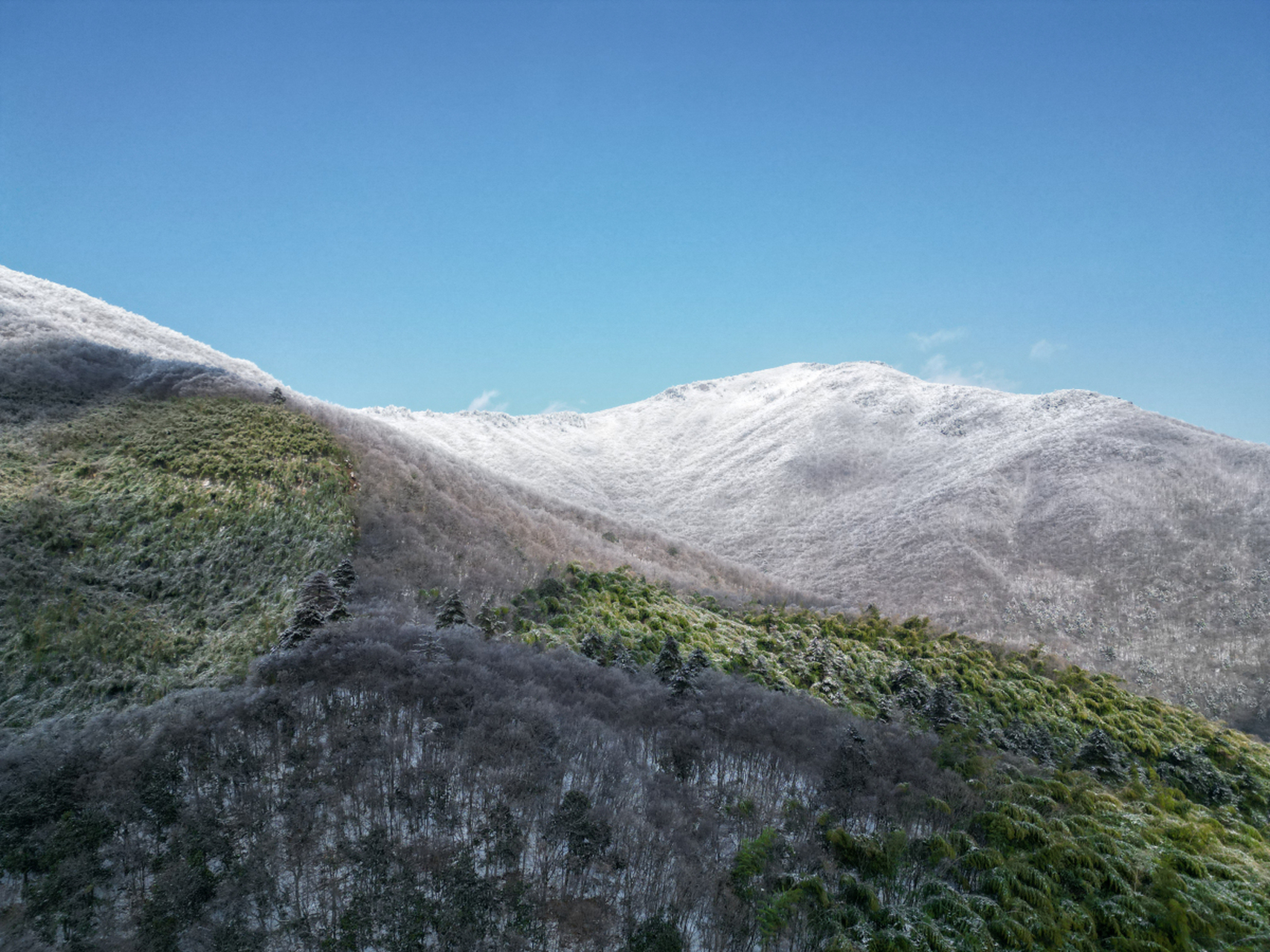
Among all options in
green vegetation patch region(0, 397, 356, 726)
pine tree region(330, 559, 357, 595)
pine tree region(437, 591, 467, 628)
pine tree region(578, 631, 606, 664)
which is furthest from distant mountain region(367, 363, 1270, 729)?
pine tree region(437, 591, 467, 628)

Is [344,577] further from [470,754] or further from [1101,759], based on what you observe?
[1101,759]

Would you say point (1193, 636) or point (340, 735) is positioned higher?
point (1193, 636)

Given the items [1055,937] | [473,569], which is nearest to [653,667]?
[473,569]

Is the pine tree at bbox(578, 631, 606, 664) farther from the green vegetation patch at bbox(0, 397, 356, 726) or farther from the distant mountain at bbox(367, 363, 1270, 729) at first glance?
the distant mountain at bbox(367, 363, 1270, 729)

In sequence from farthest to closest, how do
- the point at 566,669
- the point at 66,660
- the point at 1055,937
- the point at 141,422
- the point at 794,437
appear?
the point at 794,437 < the point at 141,422 < the point at 566,669 < the point at 66,660 < the point at 1055,937

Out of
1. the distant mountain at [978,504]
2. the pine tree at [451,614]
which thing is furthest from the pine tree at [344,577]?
the distant mountain at [978,504]

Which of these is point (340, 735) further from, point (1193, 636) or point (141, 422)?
point (1193, 636)

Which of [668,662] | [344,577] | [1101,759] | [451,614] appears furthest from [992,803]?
[344,577]
